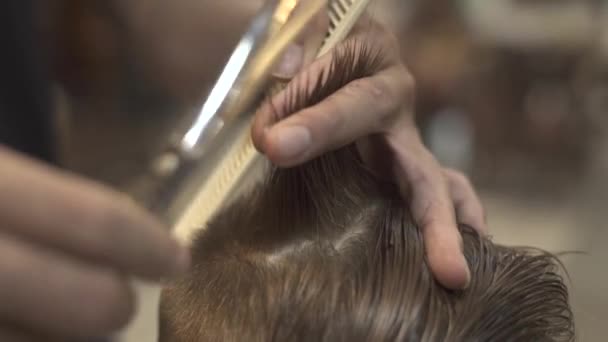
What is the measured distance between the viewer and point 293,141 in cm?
55

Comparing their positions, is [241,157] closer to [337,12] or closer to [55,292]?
[337,12]

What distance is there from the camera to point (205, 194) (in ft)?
1.99

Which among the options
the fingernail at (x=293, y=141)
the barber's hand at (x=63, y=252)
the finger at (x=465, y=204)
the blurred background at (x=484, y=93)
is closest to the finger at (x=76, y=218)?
the barber's hand at (x=63, y=252)

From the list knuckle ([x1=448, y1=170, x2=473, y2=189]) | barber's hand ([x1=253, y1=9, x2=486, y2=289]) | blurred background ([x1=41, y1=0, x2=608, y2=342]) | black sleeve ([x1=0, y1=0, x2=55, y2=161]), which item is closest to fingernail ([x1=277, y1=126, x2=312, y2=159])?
barber's hand ([x1=253, y1=9, x2=486, y2=289])

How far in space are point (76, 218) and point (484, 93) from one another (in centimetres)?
247

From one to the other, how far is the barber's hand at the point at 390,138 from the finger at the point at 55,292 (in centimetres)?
19

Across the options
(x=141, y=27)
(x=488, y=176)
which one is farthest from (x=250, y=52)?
(x=488, y=176)

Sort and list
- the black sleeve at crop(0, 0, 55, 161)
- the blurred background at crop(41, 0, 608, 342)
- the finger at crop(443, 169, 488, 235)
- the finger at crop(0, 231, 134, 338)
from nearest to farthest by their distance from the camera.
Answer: the finger at crop(0, 231, 134, 338) → the finger at crop(443, 169, 488, 235) → the black sleeve at crop(0, 0, 55, 161) → the blurred background at crop(41, 0, 608, 342)

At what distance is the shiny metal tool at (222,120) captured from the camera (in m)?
0.52

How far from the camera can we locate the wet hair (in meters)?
0.56

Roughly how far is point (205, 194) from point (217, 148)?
5 centimetres

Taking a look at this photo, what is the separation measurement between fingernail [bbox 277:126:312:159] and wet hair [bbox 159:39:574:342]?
3 centimetres

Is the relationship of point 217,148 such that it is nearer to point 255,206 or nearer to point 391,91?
point 255,206

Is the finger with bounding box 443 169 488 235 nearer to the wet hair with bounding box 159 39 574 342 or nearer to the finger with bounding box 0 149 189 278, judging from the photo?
the wet hair with bounding box 159 39 574 342
